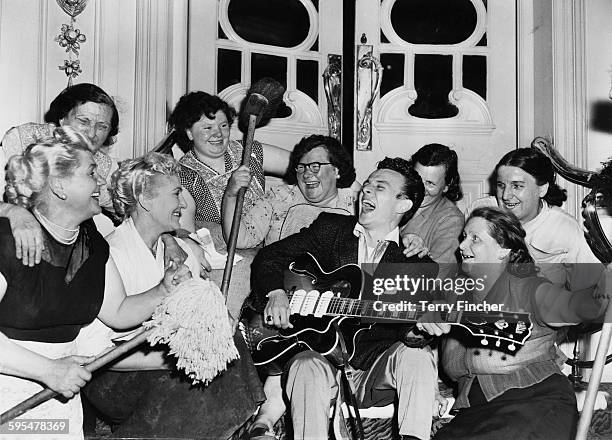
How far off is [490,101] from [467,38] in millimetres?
305

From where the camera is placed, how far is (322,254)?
2879mm

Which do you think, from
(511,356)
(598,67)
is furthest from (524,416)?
(598,67)

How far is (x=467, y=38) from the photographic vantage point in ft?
13.6

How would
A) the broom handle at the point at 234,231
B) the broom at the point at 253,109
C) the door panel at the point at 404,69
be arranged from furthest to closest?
the door panel at the point at 404,69, the broom at the point at 253,109, the broom handle at the point at 234,231

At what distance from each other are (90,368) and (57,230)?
1.24 ft

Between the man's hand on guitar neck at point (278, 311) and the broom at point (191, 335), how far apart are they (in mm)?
256

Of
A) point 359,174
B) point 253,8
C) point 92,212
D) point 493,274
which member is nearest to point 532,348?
point 493,274

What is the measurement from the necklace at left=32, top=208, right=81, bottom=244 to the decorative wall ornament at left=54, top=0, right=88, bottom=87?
108 cm

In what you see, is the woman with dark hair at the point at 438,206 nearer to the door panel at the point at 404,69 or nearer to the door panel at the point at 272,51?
the door panel at the point at 404,69

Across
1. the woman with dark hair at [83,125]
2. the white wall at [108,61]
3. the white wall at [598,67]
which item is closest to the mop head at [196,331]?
the woman with dark hair at [83,125]

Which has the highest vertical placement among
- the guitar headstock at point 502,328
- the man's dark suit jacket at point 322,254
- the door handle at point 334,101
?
the door handle at point 334,101

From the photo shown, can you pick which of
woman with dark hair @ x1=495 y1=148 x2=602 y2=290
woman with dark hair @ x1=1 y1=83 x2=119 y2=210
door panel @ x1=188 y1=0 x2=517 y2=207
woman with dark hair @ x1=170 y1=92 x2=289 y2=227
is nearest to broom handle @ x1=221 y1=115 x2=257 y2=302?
woman with dark hair @ x1=170 y1=92 x2=289 y2=227

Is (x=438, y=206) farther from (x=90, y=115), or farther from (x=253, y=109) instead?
(x=90, y=115)

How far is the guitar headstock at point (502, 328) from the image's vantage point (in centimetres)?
236
